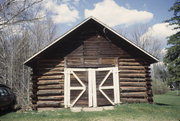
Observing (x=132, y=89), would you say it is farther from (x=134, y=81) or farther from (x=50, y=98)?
(x=50, y=98)

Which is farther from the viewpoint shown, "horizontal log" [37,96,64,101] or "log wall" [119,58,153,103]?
"log wall" [119,58,153,103]

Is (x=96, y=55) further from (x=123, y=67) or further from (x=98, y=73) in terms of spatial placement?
(x=123, y=67)

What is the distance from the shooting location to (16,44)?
18.5 metres

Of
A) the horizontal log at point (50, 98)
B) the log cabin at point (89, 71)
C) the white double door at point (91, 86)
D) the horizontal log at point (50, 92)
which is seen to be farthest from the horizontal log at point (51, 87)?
the horizontal log at point (50, 98)

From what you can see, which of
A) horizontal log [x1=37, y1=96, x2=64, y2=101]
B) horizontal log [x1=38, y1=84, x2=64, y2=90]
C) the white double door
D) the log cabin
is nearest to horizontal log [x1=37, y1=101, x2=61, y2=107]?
the log cabin

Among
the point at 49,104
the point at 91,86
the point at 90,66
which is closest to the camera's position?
the point at 49,104

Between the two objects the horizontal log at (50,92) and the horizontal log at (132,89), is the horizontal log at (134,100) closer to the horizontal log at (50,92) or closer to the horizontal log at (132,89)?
the horizontal log at (132,89)

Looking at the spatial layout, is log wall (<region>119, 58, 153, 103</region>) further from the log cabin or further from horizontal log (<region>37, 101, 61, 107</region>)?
horizontal log (<region>37, 101, 61, 107</region>)

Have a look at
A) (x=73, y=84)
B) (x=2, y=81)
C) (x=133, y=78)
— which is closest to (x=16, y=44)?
(x=2, y=81)

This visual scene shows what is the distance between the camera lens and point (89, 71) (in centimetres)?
1117

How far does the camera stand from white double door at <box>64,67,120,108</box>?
10820 mm

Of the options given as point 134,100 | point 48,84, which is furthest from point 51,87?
point 134,100

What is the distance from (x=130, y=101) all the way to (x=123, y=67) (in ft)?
7.81

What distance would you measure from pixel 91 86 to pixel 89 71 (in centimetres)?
103
